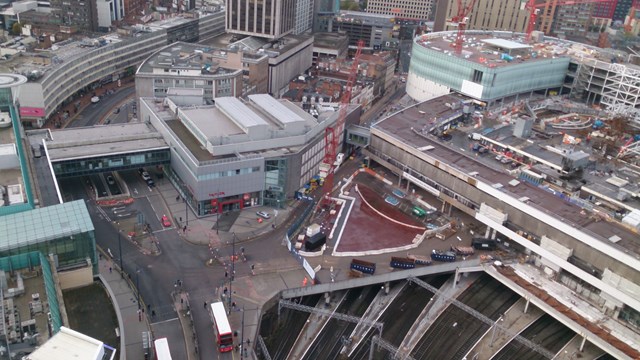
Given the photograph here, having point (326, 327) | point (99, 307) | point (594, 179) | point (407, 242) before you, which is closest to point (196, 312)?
point (99, 307)

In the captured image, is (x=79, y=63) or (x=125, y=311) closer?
(x=125, y=311)

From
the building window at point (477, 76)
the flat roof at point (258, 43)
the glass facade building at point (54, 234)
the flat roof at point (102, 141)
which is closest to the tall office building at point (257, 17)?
the flat roof at point (258, 43)

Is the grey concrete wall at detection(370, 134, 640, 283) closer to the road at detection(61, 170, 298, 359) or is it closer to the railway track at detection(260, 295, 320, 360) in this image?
the road at detection(61, 170, 298, 359)

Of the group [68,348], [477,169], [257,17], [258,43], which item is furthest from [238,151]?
[257,17]

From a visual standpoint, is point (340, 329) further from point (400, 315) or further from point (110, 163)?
point (110, 163)

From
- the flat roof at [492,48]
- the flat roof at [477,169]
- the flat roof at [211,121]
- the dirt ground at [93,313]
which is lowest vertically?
the dirt ground at [93,313]

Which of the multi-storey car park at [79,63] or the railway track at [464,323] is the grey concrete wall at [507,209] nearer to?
the railway track at [464,323]
